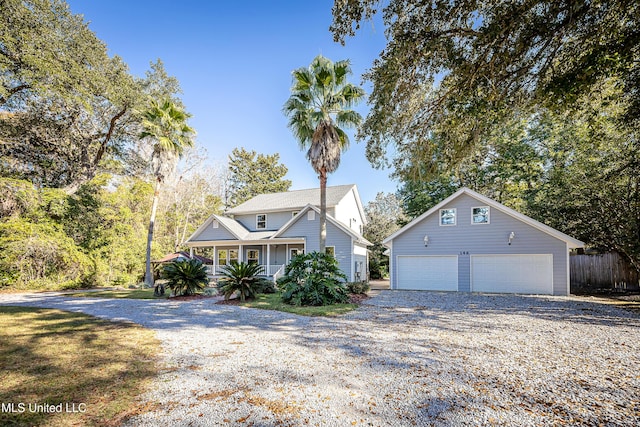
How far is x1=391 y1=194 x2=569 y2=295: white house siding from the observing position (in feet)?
44.7

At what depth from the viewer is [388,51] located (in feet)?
21.1

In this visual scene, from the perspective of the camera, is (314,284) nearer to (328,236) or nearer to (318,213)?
(328,236)

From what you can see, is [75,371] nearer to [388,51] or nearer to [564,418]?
[564,418]

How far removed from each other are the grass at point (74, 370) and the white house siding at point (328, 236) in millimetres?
12276

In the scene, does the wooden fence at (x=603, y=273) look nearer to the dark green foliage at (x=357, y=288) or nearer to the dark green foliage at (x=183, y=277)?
the dark green foliage at (x=357, y=288)

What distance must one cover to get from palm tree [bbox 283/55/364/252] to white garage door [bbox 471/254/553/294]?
8.15 m

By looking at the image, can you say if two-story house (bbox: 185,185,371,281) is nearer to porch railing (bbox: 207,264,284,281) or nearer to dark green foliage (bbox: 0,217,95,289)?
porch railing (bbox: 207,264,284,281)

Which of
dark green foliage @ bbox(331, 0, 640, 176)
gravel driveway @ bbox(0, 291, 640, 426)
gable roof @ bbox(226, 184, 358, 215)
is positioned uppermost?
dark green foliage @ bbox(331, 0, 640, 176)

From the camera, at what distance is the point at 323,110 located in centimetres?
1281

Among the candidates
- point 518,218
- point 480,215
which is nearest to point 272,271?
point 480,215

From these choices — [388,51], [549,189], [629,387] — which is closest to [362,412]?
[629,387]

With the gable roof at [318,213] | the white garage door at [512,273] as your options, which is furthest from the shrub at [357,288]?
the white garage door at [512,273]

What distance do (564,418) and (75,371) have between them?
20.1 ft

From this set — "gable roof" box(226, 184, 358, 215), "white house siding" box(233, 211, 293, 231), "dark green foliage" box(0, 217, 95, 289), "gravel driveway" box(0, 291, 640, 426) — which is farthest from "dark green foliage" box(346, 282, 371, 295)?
"dark green foliage" box(0, 217, 95, 289)
